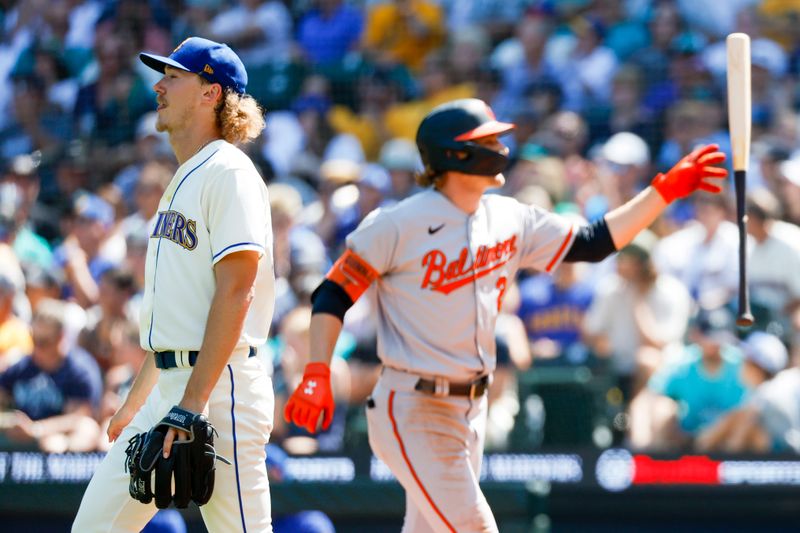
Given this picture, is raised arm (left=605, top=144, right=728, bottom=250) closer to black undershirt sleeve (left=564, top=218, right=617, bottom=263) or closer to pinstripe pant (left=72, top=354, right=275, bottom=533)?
black undershirt sleeve (left=564, top=218, right=617, bottom=263)

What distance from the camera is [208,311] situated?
11.9ft

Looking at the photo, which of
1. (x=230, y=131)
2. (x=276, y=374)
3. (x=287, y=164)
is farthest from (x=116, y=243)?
(x=230, y=131)

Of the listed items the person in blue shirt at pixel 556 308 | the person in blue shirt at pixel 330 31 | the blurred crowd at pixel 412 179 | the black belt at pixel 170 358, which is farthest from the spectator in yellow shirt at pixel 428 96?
the black belt at pixel 170 358

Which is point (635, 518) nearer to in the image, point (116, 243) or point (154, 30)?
point (116, 243)

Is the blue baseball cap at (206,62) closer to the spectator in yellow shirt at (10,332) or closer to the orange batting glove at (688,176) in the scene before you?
the orange batting glove at (688,176)

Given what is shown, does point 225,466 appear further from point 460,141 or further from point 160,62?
point 460,141

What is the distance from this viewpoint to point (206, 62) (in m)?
3.86

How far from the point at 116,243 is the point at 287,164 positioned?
1522mm

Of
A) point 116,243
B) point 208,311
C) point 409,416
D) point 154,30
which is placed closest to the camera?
point 208,311

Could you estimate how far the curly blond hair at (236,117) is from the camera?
3929 mm

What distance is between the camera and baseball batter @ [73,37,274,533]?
355 centimetres

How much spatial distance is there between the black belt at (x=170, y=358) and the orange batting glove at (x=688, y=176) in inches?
69.1

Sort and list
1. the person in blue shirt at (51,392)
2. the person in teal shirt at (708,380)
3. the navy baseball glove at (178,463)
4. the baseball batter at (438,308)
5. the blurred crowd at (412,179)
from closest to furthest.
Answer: the navy baseball glove at (178,463) → the baseball batter at (438,308) → the person in teal shirt at (708,380) → the blurred crowd at (412,179) → the person in blue shirt at (51,392)

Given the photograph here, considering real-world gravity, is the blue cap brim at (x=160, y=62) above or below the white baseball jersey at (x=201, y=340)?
above
